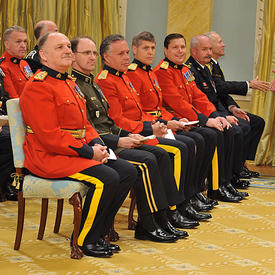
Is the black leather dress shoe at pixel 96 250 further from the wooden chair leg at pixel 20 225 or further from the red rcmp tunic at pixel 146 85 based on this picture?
the red rcmp tunic at pixel 146 85

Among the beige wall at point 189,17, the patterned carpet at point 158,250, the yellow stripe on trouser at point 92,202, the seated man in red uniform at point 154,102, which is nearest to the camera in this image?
the patterned carpet at point 158,250

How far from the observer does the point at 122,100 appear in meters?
4.21

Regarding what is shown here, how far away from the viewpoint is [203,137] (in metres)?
4.80

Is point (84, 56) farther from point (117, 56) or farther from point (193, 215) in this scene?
point (193, 215)

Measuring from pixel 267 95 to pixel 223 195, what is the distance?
2323 mm

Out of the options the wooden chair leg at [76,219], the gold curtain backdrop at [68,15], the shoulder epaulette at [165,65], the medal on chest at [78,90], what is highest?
the gold curtain backdrop at [68,15]

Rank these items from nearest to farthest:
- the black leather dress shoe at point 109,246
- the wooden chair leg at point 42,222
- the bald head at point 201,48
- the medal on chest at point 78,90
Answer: the black leather dress shoe at point 109,246 → the medal on chest at point 78,90 → the wooden chair leg at point 42,222 → the bald head at point 201,48

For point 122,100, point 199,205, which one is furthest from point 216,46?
point 122,100

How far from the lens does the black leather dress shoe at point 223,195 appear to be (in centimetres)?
508

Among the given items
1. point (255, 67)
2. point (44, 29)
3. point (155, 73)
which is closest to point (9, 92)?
point (44, 29)

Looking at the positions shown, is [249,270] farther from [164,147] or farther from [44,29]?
[44,29]

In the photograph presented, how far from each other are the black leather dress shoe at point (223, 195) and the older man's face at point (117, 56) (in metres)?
1.49

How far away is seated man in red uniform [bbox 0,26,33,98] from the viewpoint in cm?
506

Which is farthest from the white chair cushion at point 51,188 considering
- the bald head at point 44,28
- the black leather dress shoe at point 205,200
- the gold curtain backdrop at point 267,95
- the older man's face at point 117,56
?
the gold curtain backdrop at point 267,95
